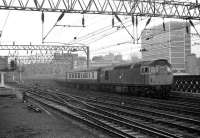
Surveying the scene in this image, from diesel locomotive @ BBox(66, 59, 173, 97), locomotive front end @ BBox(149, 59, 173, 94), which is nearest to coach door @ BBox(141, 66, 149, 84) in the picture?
diesel locomotive @ BBox(66, 59, 173, 97)

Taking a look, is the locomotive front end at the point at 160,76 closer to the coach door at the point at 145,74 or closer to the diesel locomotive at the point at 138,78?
the diesel locomotive at the point at 138,78

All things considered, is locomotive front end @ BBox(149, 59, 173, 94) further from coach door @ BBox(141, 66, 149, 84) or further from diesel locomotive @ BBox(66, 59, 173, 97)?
coach door @ BBox(141, 66, 149, 84)

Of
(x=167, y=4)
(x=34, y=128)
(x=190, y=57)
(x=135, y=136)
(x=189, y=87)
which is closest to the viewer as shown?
(x=135, y=136)

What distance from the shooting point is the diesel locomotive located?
80.9 ft

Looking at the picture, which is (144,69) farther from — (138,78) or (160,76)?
(160,76)

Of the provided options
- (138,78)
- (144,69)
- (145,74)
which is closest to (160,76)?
(145,74)

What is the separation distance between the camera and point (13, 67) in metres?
26.6

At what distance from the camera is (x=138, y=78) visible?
2627 cm

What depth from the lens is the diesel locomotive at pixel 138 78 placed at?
971 inches

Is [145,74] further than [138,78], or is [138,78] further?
[138,78]

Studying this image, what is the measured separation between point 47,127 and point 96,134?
2.38 m

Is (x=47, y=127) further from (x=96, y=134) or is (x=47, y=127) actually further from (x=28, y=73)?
(x=28, y=73)

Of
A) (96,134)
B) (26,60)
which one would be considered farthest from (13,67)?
(26,60)

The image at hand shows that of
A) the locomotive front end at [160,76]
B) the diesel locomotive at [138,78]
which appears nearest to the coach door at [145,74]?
the diesel locomotive at [138,78]
